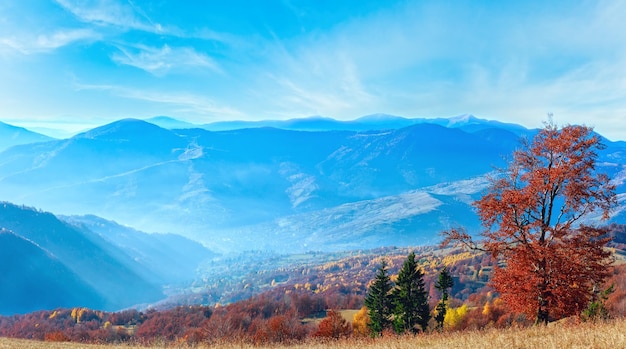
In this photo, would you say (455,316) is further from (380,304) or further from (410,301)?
(410,301)

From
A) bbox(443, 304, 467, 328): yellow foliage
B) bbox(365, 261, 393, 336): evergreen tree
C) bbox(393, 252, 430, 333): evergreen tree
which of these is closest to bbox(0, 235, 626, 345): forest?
bbox(443, 304, 467, 328): yellow foliage

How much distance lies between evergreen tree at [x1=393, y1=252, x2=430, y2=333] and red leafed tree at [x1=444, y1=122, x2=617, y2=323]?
3245cm

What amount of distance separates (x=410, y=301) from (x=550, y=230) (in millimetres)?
35446

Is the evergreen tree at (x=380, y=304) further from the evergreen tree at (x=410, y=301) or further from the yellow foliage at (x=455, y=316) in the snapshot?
the yellow foliage at (x=455, y=316)

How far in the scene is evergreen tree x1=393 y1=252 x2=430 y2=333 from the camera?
52.1 meters

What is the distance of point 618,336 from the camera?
10844 mm

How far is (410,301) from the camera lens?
53.2 meters

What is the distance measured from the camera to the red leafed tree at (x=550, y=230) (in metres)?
19.5

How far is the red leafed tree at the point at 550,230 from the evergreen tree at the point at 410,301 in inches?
1278

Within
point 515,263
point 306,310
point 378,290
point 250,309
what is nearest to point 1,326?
point 250,309

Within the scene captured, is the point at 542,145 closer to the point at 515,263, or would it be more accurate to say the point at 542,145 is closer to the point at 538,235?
the point at 538,235

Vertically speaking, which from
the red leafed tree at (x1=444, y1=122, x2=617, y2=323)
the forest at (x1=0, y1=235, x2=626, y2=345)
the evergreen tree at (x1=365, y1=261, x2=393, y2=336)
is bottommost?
the forest at (x1=0, y1=235, x2=626, y2=345)

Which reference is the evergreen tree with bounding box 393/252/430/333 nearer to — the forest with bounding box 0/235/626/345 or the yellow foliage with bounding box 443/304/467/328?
the forest with bounding box 0/235/626/345

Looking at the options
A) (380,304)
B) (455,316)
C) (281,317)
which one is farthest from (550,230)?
(455,316)
